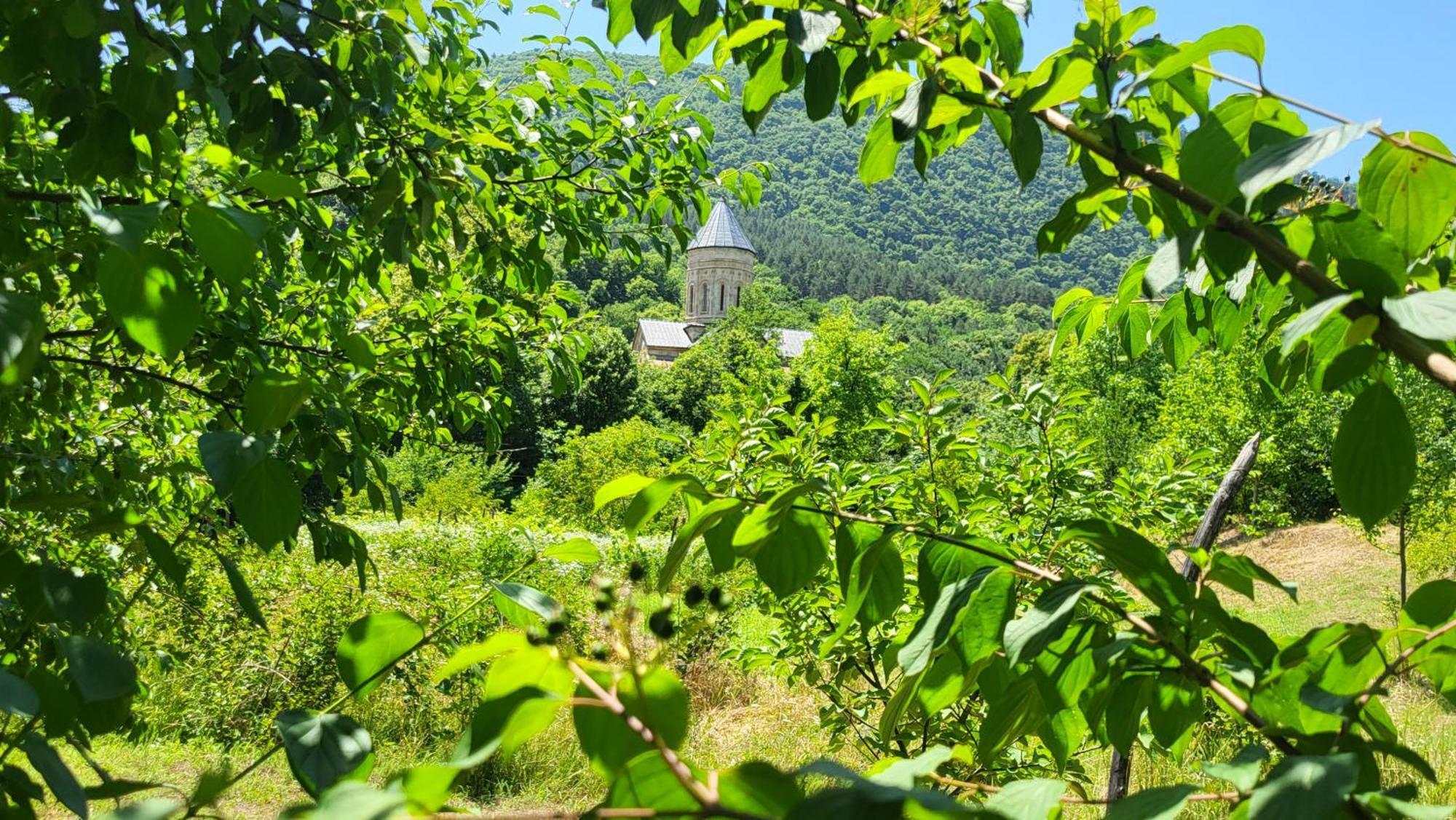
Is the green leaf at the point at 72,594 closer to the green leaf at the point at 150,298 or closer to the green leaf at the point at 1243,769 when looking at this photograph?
the green leaf at the point at 150,298

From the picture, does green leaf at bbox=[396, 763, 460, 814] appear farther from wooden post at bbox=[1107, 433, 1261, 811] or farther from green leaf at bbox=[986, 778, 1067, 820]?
wooden post at bbox=[1107, 433, 1261, 811]

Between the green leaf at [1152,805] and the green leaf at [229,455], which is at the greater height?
the green leaf at [229,455]

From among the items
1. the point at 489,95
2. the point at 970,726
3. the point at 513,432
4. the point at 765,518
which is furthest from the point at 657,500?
the point at 513,432

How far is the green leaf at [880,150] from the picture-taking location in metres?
0.80

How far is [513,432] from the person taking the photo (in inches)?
1174

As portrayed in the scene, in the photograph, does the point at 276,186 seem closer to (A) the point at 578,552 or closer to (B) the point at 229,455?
(B) the point at 229,455

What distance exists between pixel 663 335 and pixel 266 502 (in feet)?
187

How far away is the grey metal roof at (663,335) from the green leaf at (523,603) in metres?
55.1

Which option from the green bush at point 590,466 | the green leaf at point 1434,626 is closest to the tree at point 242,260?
the green leaf at point 1434,626

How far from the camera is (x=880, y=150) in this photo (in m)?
0.81

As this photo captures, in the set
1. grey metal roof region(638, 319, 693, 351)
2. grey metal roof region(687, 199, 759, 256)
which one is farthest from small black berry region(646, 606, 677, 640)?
grey metal roof region(687, 199, 759, 256)

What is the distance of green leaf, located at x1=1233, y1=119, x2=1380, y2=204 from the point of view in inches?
17.8

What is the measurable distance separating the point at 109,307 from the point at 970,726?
2988 millimetres

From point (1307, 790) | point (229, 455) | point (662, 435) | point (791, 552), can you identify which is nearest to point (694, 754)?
point (662, 435)
